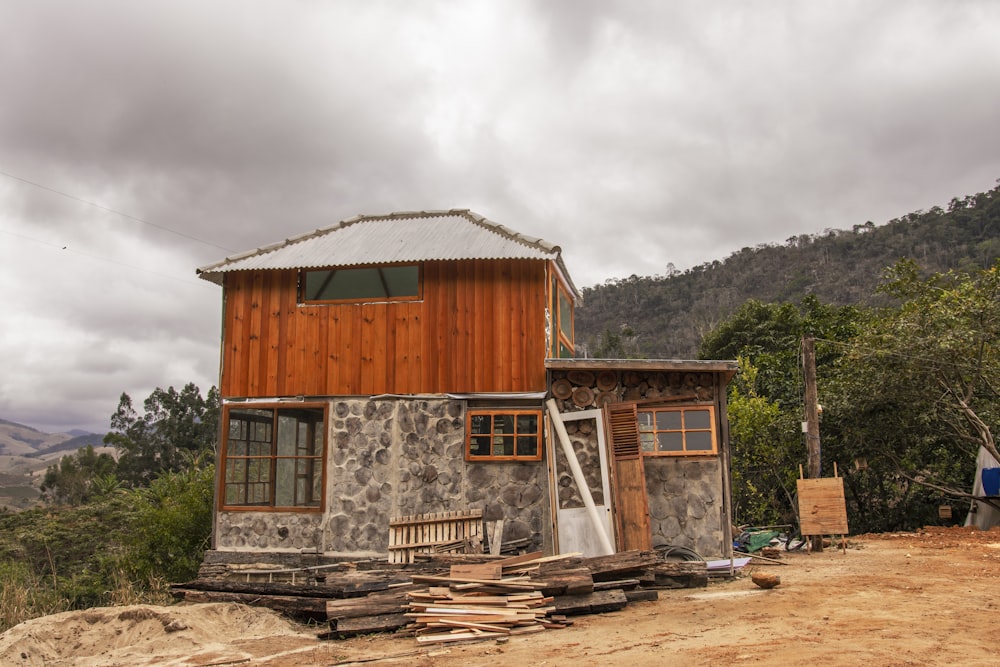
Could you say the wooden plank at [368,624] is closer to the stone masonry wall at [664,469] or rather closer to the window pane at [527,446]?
the stone masonry wall at [664,469]

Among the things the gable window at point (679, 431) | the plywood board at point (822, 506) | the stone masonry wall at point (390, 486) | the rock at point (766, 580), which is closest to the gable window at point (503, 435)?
the stone masonry wall at point (390, 486)

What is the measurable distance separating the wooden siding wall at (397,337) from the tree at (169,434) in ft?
96.0

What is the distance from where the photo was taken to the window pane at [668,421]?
39.5ft

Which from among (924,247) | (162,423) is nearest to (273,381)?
(162,423)

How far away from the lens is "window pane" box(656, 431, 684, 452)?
1200cm

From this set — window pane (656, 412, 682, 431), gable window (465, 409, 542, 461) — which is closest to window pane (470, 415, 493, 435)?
gable window (465, 409, 542, 461)

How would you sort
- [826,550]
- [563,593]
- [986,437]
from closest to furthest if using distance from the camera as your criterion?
[563,593] < [826,550] < [986,437]

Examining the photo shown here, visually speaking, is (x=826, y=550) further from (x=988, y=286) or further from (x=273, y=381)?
(x=273, y=381)

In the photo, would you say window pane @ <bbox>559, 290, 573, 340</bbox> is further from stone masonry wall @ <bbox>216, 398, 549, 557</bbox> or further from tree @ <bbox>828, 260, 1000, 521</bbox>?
tree @ <bbox>828, 260, 1000, 521</bbox>

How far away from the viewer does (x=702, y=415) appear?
12016 millimetres

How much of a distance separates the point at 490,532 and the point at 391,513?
5.67 feet

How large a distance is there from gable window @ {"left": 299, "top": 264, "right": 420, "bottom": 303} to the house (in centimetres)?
3

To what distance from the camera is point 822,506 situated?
48.8 ft

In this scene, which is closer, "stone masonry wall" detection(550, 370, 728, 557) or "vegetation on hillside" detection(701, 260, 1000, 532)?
"stone masonry wall" detection(550, 370, 728, 557)
